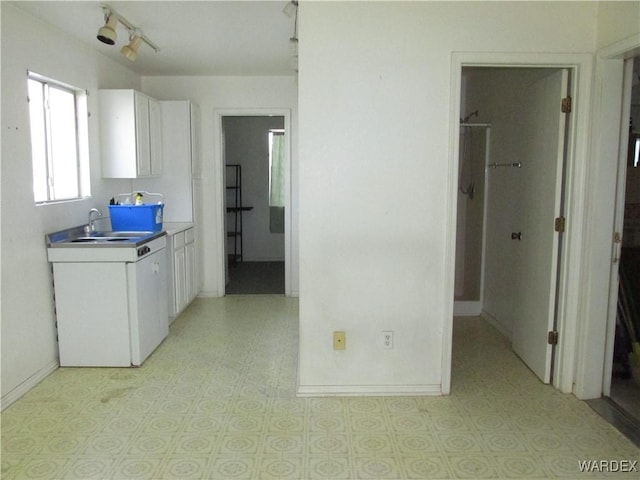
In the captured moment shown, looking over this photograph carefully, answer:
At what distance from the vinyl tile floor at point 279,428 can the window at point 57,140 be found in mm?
1396

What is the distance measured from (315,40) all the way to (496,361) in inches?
100

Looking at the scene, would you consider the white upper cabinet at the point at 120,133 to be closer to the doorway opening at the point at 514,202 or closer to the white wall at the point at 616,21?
the doorway opening at the point at 514,202

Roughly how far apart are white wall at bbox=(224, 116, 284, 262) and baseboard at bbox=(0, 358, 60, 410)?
4.71m

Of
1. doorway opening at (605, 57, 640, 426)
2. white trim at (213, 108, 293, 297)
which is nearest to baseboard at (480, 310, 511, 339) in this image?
doorway opening at (605, 57, 640, 426)

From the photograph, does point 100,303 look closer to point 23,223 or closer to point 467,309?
point 23,223

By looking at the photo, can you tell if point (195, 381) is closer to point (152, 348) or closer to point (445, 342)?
point (152, 348)

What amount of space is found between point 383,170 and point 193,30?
195 centimetres

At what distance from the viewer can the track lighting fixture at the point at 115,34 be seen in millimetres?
3125

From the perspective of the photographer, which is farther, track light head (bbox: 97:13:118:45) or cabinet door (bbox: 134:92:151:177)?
cabinet door (bbox: 134:92:151:177)

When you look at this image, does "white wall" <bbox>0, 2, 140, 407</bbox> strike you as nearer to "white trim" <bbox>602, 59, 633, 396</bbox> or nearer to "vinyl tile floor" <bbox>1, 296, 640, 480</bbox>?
"vinyl tile floor" <bbox>1, 296, 640, 480</bbox>

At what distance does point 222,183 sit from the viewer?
5598mm

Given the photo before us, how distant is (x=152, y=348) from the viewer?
3770 mm

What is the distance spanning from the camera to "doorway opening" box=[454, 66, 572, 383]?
308cm

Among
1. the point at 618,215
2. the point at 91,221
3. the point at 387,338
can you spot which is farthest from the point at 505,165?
the point at 91,221
